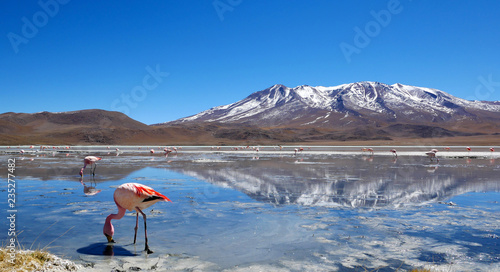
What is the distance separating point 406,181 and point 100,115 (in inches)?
5526

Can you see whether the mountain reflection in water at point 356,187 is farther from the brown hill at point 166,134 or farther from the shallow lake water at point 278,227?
the brown hill at point 166,134

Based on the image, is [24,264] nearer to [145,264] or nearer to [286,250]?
[145,264]

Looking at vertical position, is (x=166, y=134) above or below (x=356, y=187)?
above

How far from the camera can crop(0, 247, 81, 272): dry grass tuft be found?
194 inches

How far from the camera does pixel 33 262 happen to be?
5.11 m

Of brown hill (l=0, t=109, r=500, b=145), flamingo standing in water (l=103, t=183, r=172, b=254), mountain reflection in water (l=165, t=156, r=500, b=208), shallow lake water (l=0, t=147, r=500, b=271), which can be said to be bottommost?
shallow lake water (l=0, t=147, r=500, b=271)

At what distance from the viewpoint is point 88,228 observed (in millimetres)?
7918

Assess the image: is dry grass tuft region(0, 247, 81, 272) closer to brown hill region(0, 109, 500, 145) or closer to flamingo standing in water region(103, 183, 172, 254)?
flamingo standing in water region(103, 183, 172, 254)

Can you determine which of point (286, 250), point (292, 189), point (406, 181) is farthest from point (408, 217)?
point (406, 181)

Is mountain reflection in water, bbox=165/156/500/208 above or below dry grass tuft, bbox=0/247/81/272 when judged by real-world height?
above

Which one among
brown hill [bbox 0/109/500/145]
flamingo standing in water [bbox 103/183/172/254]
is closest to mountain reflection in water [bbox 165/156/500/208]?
flamingo standing in water [bbox 103/183/172/254]

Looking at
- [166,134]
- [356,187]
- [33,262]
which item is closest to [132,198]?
[33,262]

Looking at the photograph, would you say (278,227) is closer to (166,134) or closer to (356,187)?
(356,187)

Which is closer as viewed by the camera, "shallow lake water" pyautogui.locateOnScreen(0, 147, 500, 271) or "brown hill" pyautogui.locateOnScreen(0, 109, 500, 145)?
"shallow lake water" pyautogui.locateOnScreen(0, 147, 500, 271)
